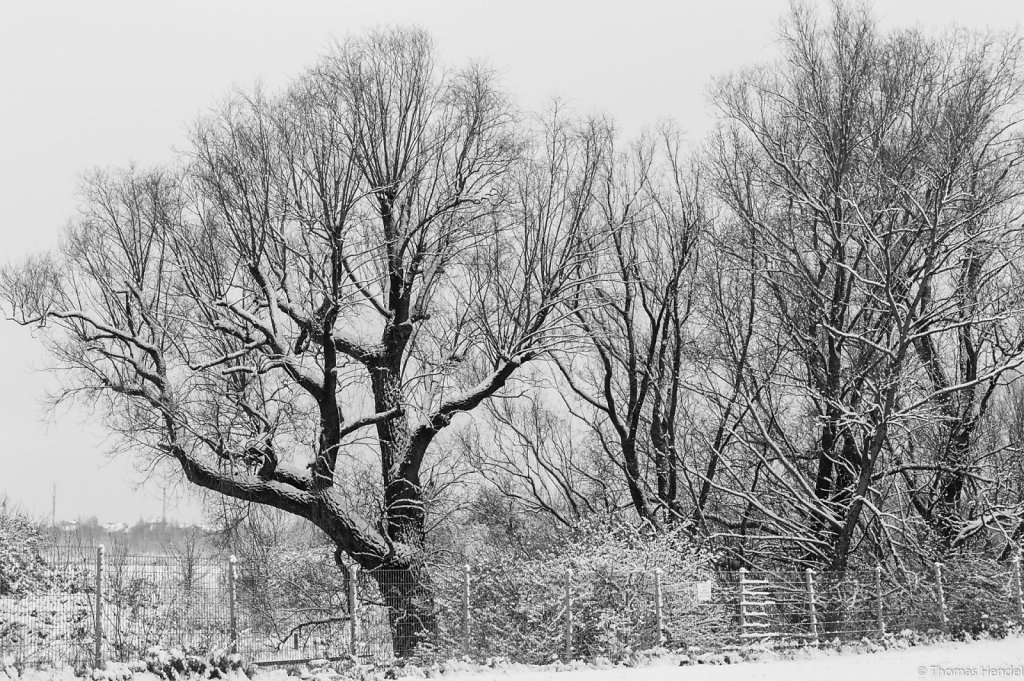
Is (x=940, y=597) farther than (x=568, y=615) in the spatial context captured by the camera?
Yes

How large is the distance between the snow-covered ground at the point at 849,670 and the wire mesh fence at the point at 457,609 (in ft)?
6.46

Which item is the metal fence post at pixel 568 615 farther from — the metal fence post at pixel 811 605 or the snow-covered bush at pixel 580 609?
the metal fence post at pixel 811 605

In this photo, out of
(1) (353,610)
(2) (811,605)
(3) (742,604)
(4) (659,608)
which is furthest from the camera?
(2) (811,605)

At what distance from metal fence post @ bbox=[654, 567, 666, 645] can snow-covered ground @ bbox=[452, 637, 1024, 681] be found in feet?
6.19

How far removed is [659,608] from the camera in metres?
19.8

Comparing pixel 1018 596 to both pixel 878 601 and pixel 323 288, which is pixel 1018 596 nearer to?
pixel 878 601

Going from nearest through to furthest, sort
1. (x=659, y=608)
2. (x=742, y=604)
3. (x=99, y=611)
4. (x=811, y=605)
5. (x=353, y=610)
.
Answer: (x=99, y=611)
(x=353, y=610)
(x=659, y=608)
(x=742, y=604)
(x=811, y=605)

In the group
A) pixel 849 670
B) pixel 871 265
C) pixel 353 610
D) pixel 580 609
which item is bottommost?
pixel 849 670

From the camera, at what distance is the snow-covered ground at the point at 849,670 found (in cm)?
1586

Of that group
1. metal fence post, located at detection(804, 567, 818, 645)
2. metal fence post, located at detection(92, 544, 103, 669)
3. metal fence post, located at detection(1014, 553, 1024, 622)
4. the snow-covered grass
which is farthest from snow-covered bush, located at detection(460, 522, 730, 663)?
metal fence post, located at detection(1014, 553, 1024, 622)

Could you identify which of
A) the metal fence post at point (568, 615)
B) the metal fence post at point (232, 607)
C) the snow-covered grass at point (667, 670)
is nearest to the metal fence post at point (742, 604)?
the snow-covered grass at point (667, 670)

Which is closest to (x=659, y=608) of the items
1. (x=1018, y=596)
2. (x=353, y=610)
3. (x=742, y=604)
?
(x=742, y=604)

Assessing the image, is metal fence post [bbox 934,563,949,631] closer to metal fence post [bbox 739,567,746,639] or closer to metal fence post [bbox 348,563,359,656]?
metal fence post [bbox 739,567,746,639]

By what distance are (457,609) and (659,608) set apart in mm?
3866
